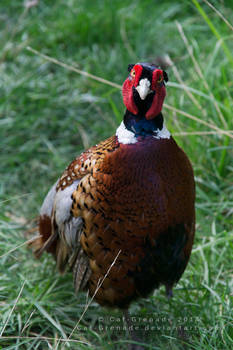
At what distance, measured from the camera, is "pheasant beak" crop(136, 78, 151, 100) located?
2.13 m

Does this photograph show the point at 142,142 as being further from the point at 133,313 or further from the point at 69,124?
the point at 69,124

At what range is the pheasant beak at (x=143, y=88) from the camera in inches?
83.9

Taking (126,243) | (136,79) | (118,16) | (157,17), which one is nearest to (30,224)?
(126,243)

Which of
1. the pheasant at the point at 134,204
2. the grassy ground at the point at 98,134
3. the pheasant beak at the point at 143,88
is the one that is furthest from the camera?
the grassy ground at the point at 98,134

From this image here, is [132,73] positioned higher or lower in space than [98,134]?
higher

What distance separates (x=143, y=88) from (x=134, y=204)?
1.70ft

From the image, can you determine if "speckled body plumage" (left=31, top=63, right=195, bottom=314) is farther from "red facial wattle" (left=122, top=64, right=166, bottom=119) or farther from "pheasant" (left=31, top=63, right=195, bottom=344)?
"red facial wattle" (left=122, top=64, right=166, bottom=119)

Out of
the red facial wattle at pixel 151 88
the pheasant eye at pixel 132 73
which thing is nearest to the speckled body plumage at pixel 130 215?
the red facial wattle at pixel 151 88

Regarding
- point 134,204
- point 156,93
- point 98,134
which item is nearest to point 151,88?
point 156,93

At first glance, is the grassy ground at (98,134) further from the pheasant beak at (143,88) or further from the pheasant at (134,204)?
the pheasant beak at (143,88)

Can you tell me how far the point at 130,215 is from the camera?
228 centimetres

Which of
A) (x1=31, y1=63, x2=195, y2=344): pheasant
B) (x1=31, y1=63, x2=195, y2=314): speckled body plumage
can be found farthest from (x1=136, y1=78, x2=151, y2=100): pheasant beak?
(x1=31, y1=63, x2=195, y2=314): speckled body plumage

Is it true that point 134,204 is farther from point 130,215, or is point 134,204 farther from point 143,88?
point 143,88

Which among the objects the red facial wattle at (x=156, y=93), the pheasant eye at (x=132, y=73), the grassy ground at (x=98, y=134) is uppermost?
the pheasant eye at (x=132, y=73)
